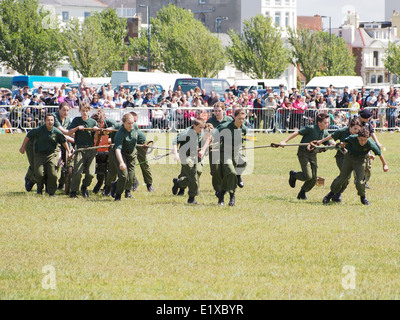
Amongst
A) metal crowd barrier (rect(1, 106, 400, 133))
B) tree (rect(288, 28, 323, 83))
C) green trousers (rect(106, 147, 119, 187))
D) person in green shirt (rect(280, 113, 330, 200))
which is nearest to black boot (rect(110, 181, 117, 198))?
green trousers (rect(106, 147, 119, 187))

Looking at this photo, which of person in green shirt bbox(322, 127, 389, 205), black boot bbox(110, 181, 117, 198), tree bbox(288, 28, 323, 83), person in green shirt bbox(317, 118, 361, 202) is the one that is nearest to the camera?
person in green shirt bbox(322, 127, 389, 205)

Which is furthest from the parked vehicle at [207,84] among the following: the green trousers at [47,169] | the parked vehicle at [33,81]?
the green trousers at [47,169]

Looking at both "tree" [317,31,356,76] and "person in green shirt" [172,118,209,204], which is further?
"tree" [317,31,356,76]

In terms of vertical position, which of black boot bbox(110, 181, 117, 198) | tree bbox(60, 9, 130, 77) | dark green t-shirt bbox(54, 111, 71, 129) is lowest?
black boot bbox(110, 181, 117, 198)

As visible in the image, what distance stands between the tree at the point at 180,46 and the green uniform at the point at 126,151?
2224 inches

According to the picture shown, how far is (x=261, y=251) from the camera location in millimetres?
9383

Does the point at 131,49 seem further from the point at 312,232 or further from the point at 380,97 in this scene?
the point at 312,232

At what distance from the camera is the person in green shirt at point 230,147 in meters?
13.2

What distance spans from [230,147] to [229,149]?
0.06 m

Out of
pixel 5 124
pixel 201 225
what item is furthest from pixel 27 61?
pixel 201 225

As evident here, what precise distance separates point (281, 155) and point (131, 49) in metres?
60.4

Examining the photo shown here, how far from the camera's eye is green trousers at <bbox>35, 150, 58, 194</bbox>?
47.5ft

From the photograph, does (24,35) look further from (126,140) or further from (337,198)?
(337,198)

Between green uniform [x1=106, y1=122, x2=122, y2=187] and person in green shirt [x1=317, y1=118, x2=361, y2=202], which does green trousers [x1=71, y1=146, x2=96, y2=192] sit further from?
person in green shirt [x1=317, y1=118, x2=361, y2=202]
